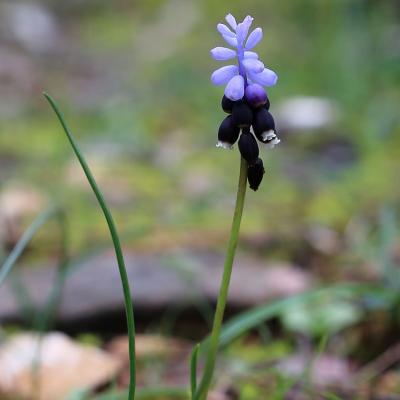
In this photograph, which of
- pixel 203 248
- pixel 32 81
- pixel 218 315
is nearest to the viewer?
pixel 218 315

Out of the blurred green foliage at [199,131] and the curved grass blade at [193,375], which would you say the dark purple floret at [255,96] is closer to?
the curved grass blade at [193,375]

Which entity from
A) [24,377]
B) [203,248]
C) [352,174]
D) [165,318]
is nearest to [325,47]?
[352,174]

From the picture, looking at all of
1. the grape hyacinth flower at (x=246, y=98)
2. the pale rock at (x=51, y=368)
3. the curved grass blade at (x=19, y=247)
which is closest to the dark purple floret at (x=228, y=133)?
the grape hyacinth flower at (x=246, y=98)

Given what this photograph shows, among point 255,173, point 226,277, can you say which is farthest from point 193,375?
point 255,173

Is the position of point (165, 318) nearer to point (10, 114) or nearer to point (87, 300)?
point (87, 300)

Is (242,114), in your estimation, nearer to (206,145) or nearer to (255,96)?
(255,96)

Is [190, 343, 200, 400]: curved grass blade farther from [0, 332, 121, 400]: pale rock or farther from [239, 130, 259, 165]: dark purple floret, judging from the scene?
[0, 332, 121, 400]: pale rock

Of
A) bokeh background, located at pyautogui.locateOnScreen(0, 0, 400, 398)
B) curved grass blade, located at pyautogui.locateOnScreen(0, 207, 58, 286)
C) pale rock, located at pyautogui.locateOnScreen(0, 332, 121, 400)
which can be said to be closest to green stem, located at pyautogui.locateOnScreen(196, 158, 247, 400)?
curved grass blade, located at pyautogui.locateOnScreen(0, 207, 58, 286)

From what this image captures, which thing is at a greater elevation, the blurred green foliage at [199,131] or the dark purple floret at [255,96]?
the blurred green foliage at [199,131]
